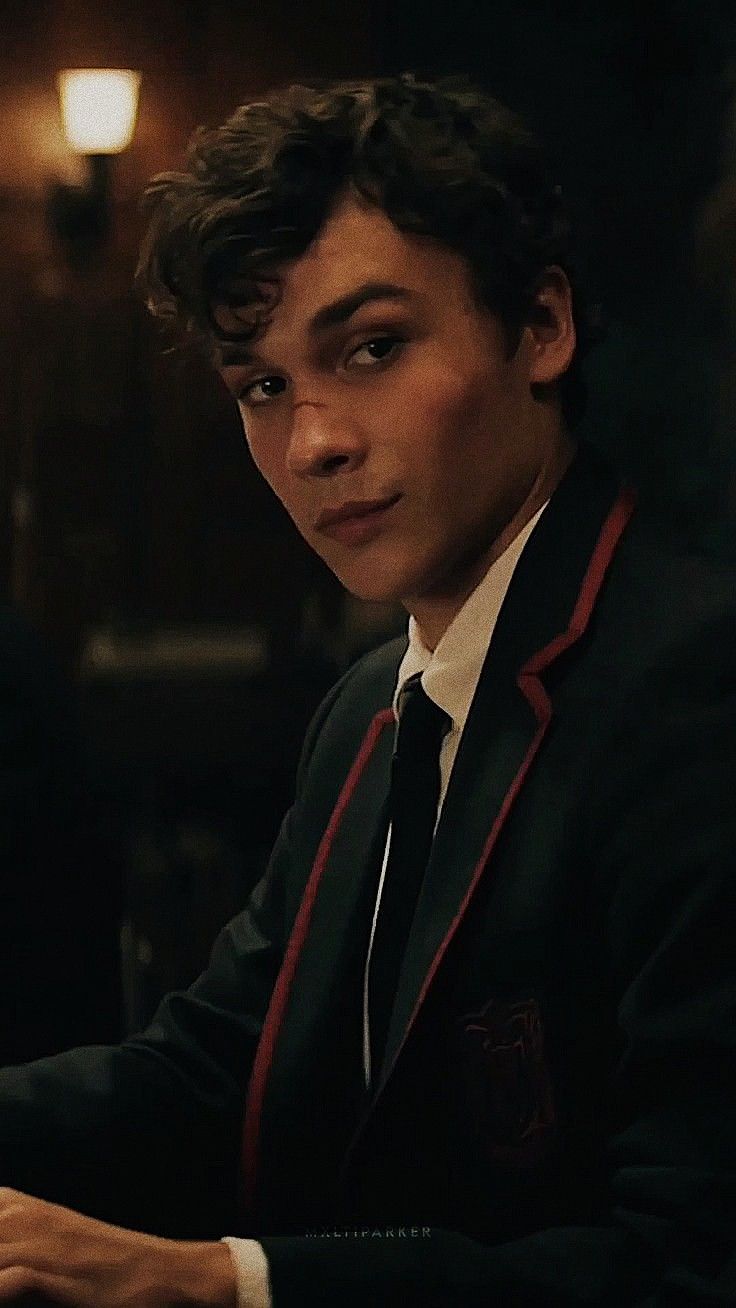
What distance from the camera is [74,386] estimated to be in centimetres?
125

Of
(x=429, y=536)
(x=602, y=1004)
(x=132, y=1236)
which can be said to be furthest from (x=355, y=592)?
(x=132, y=1236)

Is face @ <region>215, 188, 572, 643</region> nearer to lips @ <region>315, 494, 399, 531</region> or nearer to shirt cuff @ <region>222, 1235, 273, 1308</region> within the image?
lips @ <region>315, 494, 399, 531</region>

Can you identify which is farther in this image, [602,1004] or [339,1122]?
[339,1122]

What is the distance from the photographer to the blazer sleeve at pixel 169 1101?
3.82 ft

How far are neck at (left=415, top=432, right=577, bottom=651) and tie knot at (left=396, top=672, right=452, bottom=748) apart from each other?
5 centimetres

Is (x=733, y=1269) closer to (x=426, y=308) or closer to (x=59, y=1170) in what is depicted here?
(x=59, y=1170)

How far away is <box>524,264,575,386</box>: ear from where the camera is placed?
1135 millimetres

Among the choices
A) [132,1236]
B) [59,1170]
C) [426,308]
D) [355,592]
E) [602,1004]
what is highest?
[426,308]

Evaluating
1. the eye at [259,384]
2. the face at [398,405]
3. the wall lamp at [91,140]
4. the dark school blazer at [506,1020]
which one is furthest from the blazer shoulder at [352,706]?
the wall lamp at [91,140]

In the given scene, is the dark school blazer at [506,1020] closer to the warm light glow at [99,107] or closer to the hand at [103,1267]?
the hand at [103,1267]

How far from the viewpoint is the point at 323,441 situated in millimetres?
1099

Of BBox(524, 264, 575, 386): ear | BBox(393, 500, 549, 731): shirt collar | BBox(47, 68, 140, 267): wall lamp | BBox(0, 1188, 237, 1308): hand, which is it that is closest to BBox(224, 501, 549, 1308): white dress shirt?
BBox(393, 500, 549, 731): shirt collar

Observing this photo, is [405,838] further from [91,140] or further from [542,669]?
[91,140]

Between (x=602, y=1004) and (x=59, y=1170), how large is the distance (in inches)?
17.5
